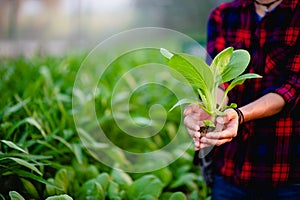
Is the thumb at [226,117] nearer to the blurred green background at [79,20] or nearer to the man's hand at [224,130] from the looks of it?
the man's hand at [224,130]

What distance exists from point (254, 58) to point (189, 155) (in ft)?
3.41

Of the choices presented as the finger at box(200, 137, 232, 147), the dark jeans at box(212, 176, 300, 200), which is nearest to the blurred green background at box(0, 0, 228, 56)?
the dark jeans at box(212, 176, 300, 200)

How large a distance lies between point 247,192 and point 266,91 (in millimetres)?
395

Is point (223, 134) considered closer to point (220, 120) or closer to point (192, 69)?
point (220, 120)

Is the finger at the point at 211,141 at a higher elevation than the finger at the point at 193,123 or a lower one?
lower

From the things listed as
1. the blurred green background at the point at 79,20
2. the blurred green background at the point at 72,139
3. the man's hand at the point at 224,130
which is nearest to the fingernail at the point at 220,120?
the man's hand at the point at 224,130

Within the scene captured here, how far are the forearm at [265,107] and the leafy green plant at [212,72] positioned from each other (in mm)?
99

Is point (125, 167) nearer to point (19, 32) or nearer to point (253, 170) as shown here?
point (253, 170)

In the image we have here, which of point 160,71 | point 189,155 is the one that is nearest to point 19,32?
point 160,71

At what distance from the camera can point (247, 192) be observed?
6.13 ft

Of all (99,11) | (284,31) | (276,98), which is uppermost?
(284,31)

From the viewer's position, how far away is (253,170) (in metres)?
1.81

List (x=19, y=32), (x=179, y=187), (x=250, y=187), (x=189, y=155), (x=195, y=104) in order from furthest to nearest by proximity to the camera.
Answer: (x=19, y=32) < (x=189, y=155) < (x=179, y=187) < (x=250, y=187) < (x=195, y=104)

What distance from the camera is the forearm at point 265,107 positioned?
154 centimetres
